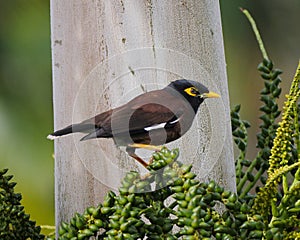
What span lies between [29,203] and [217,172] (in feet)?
2.43

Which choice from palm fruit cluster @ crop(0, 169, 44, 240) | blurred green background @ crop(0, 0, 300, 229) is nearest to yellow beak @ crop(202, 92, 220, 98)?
palm fruit cluster @ crop(0, 169, 44, 240)

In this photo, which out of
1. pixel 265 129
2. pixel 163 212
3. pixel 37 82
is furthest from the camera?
pixel 37 82

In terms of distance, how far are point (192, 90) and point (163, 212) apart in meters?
0.10

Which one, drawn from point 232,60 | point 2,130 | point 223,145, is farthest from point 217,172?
point 232,60

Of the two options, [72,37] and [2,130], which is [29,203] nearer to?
[2,130]

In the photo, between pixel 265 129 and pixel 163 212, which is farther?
pixel 265 129

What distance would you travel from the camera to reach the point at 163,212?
381 millimetres

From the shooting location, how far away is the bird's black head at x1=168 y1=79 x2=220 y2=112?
447mm

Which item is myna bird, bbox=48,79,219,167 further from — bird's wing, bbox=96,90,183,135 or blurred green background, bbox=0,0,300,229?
blurred green background, bbox=0,0,300,229

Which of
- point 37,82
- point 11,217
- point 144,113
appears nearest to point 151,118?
point 144,113

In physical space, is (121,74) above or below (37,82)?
below

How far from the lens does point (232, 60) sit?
1748 mm

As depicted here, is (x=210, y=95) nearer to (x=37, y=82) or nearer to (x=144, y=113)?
(x=144, y=113)

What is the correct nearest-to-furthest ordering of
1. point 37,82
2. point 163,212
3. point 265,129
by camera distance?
1. point 163,212
2. point 265,129
3. point 37,82
